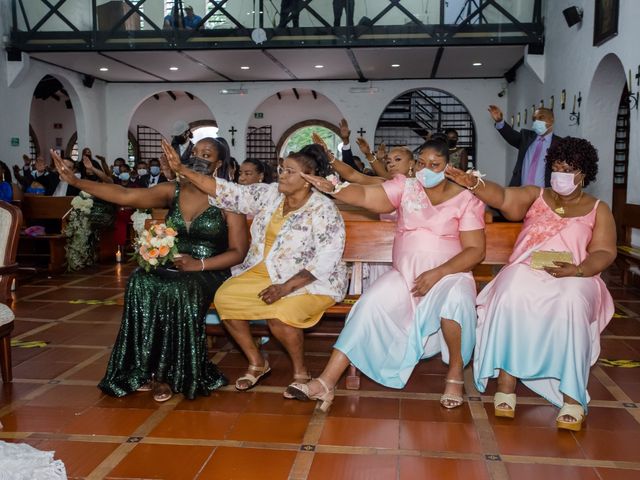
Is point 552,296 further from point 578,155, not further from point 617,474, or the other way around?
point 617,474

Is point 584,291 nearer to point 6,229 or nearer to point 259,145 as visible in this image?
point 6,229

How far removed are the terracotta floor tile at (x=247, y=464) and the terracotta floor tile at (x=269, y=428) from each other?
0.14 metres

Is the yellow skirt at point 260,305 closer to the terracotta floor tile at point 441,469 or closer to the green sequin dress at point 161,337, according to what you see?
the green sequin dress at point 161,337

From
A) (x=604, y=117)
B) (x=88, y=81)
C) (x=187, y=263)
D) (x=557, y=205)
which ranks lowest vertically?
(x=187, y=263)

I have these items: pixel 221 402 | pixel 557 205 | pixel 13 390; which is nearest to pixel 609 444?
pixel 557 205

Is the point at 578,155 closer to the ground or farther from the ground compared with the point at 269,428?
farther from the ground

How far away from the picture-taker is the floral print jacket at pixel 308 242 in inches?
148

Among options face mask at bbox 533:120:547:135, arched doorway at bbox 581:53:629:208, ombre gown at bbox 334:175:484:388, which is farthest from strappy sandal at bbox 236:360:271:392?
arched doorway at bbox 581:53:629:208

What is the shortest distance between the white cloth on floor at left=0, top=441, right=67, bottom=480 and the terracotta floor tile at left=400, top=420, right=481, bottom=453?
57.0 inches

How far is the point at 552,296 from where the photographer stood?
3355 mm

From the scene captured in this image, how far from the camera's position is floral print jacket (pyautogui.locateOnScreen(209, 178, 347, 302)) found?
3.77 m

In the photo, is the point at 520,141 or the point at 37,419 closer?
the point at 37,419

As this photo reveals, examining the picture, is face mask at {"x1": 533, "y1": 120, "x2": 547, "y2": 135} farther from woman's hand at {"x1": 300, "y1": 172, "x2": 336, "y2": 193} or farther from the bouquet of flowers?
the bouquet of flowers

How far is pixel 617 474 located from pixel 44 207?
25.9ft
